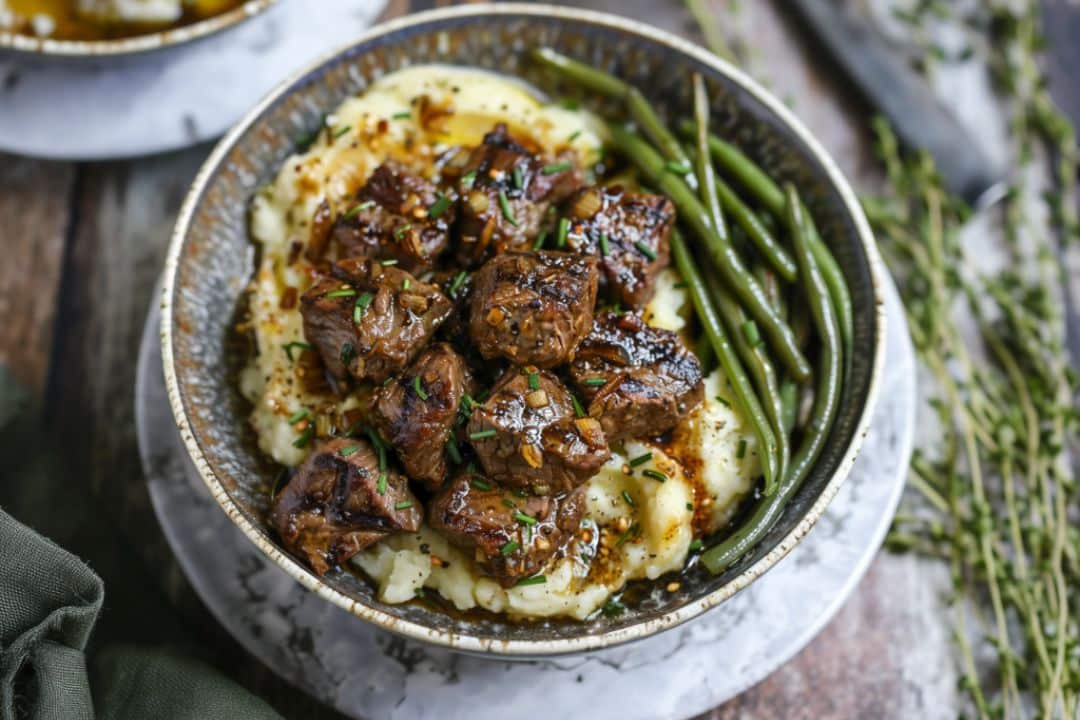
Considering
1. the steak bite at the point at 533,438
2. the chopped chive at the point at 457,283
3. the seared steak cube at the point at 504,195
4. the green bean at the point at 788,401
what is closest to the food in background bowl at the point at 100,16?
the seared steak cube at the point at 504,195

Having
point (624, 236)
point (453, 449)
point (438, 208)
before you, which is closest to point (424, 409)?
point (453, 449)

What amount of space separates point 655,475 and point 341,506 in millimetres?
1215

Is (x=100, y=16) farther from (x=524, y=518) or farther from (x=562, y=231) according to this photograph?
(x=524, y=518)

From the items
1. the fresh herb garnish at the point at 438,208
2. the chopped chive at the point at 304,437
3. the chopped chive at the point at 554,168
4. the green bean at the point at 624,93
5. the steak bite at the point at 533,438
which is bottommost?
the chopped chive at the point at 304,437

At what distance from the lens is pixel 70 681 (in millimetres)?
3854

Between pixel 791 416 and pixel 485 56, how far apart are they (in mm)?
2228

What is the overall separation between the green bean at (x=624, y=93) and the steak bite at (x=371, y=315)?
4.37 feet

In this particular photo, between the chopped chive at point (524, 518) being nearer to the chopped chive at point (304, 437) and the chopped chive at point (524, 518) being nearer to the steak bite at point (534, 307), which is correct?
the steak bite at point (534, 307)

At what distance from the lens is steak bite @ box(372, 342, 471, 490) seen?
367cm

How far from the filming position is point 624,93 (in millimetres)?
4641

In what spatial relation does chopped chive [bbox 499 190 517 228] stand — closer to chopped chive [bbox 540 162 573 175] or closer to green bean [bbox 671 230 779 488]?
chopped chive [bbox 540 162 573 175]

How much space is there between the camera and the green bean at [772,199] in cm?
427

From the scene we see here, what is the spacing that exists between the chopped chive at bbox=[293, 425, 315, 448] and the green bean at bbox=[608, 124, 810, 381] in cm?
183

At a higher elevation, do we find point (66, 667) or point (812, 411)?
point (812, 411)
